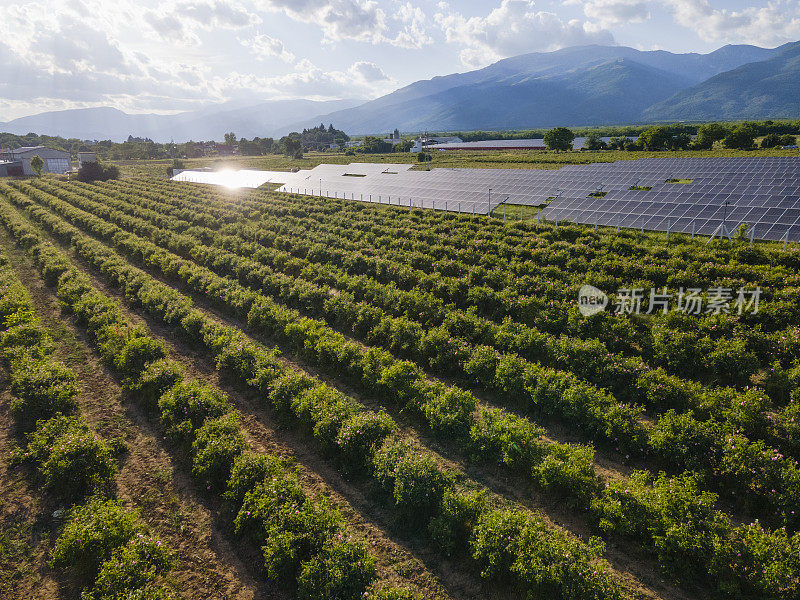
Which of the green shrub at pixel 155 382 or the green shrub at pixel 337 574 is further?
the green shrub at pixel 155 382

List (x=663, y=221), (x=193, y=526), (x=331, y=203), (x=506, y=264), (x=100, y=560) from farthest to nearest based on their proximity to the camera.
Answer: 1. (x=331, y=203)
2. (x=663, y=221)
3. (x=506, y=264)
4. (x=193, y=526)
5. (x=100, y=560)

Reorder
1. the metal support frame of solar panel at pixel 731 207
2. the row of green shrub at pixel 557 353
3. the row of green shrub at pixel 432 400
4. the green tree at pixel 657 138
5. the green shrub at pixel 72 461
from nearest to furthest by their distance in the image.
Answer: the row of green shrub at pixel 432 400 → the green shrub at pixel 72 461 → the row of green shrub at pixel 557 353 → the metal support frame of solar panel at pixel 731 207 → the green tree at pixel 657 138

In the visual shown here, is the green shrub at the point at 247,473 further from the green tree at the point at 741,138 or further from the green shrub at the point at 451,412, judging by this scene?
the green tree at the point at 741,138

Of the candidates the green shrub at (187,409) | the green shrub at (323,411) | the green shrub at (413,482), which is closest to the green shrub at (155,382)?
the green shrub at (187,409)

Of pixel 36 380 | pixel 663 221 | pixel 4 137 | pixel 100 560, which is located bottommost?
pixel 100 560

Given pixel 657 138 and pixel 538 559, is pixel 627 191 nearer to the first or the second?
pixel 538 559

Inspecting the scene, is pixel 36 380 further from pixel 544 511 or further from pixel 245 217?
pixel 245 217

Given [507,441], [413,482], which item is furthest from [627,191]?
[413,482]

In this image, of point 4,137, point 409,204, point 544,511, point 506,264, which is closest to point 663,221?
point 506,264
